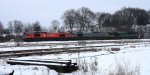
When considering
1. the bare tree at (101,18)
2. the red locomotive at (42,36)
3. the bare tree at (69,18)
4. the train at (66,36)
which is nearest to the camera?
the red locomotive at (42,36)

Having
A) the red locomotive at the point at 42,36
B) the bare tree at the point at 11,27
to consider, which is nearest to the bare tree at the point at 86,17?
the bare tree at the point at 11,27

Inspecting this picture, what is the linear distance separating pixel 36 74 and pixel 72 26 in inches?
4300

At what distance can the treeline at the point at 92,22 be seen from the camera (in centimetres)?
11981

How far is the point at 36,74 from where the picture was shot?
1055 centimetres

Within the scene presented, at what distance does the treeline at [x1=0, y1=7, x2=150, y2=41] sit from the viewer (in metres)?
120

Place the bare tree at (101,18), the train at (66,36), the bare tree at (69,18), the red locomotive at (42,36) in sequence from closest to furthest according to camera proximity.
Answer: the red locomotive at (42,36), the train at (66,36), the bare tree at (69,18), the bare tree at (101,18)

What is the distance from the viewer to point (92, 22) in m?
126

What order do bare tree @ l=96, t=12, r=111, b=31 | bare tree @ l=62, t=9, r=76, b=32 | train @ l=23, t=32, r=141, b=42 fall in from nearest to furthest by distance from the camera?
train @ l=23, t=32, r=141, b=42, bare tree @ l=62, t=9, r=76, b=32, bare tree @ l=96, t=12, r=111, b=31

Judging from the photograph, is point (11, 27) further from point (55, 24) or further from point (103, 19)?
point (103, 19)

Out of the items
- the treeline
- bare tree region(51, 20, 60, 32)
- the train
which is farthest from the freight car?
bare tree region(51, 20, 60, 32)

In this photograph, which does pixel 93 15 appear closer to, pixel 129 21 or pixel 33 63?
pixel 129 21

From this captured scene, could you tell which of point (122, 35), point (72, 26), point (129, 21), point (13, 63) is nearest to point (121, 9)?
point (129, 21)

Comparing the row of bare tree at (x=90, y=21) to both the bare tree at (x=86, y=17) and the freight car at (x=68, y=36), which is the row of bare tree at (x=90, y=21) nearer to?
the bare tree at (x=86, y=17)

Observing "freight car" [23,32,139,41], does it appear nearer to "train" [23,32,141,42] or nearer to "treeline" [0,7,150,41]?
"train" [23,32,141,42]
